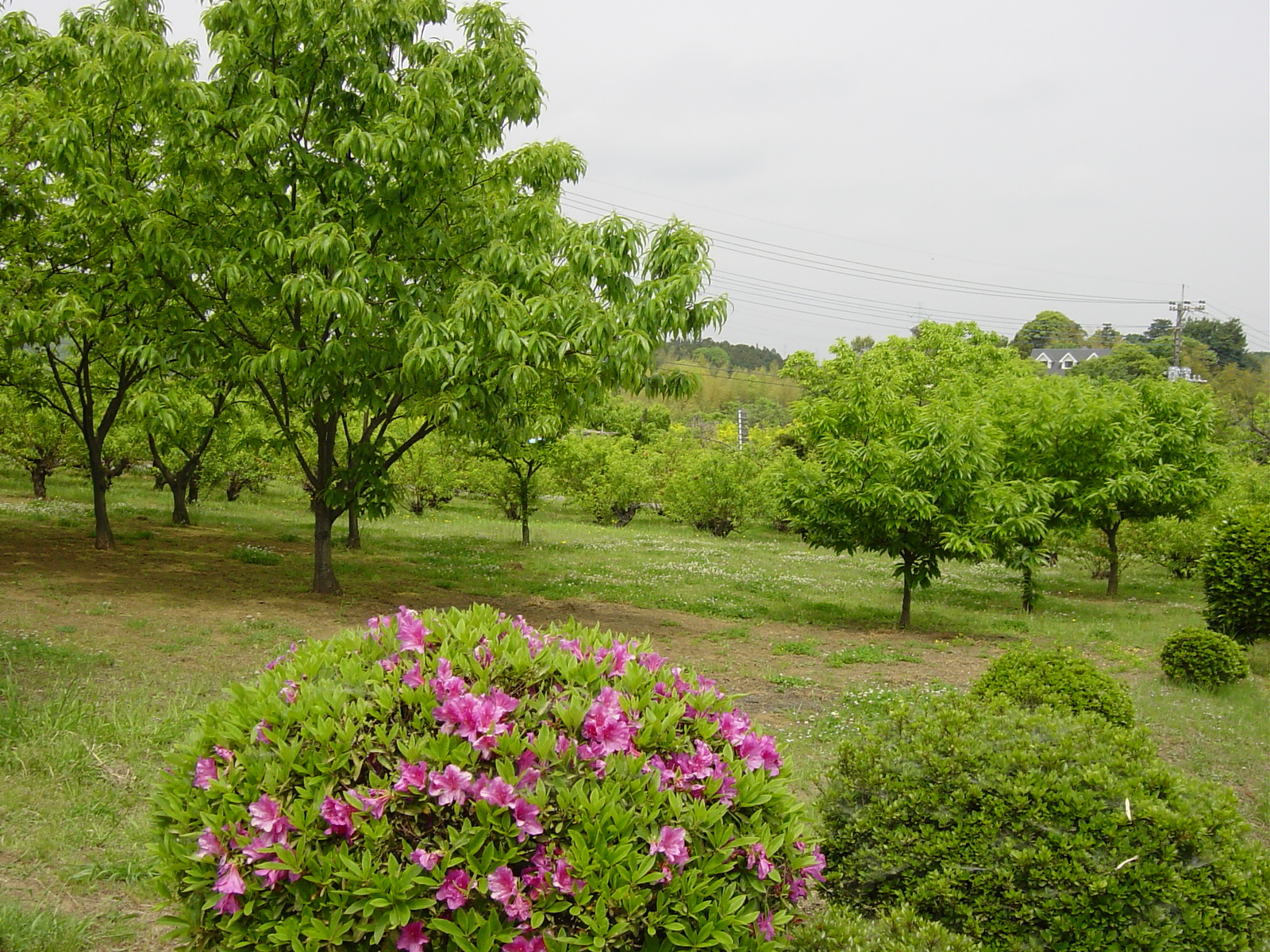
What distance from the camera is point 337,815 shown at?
2316 millimetres

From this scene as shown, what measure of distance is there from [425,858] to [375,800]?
211 mm

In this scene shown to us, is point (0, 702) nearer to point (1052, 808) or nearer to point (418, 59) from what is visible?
point (1052, 808)

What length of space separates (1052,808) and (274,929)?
249 centimetres

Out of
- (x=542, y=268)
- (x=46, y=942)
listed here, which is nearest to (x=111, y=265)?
(x=542, y=268)

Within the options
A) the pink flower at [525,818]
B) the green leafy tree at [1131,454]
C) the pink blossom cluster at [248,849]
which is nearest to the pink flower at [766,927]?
the pink flower at [525,818]

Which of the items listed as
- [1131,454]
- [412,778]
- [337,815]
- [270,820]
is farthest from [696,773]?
[1131,454]

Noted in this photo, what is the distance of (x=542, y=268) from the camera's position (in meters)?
9.64

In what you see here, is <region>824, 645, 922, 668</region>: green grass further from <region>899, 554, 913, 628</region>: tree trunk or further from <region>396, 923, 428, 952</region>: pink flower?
<region>396, 923, 428, 952</region>: pink flower

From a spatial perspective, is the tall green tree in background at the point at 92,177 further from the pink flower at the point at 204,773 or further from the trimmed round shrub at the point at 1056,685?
the trimmed round shrub at the point at 1056,685

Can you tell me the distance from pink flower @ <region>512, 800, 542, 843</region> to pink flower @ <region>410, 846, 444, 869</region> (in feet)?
0.67

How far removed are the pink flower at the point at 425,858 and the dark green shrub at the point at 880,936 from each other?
114 cm

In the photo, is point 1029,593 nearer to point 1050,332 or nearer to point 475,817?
point 475,817

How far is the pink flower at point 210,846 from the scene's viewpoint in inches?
91.4

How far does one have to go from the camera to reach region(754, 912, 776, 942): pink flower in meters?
2.46
